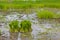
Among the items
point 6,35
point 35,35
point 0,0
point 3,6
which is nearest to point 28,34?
point 35,35

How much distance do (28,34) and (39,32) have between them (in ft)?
1.42

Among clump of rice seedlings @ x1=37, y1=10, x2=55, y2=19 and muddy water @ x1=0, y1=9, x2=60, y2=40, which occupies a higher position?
clump of rice seedlings @ x1=37, y1=10, x2=55, y2=19

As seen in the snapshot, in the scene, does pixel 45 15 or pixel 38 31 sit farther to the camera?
pixel 45 15

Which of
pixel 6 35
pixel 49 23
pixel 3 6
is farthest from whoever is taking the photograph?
pixel 3 6

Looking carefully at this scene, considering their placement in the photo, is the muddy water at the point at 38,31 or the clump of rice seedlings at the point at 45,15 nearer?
the muddy water at the point at 38,31

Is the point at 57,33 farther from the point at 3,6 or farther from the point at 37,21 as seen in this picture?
the point at 3,6

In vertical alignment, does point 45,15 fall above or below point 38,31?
above

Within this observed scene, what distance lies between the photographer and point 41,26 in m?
7.18

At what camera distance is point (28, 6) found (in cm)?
1112

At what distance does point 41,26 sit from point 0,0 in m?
6.11

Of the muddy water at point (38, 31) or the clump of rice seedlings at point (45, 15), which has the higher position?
the clump of rice seedlings at point (45, 15)

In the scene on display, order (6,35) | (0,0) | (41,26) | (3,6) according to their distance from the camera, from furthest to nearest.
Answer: (0,0), (3,6), (41,26), (6,35)

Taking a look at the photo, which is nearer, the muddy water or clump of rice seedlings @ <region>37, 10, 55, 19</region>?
the muddy water

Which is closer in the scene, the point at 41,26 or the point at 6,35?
the point at 6,35
